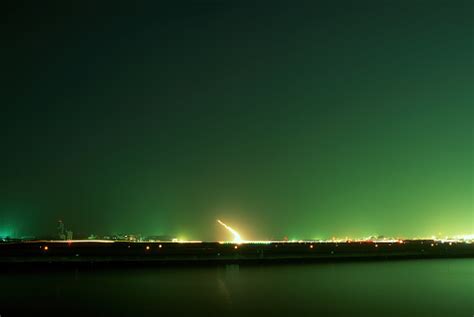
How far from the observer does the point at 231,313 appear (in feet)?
88.2

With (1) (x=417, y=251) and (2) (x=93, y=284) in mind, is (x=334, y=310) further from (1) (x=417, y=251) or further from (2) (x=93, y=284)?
(1) (x=417, y=251)

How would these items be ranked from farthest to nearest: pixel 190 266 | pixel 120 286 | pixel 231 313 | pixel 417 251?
pixel 417 251 < pixel 190 266 < pixel 120 286 < pixel 231 313

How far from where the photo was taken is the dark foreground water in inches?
1105

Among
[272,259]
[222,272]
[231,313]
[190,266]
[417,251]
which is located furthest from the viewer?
[417,251]

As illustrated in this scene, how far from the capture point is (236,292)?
34.1 m

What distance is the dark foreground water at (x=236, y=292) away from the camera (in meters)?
28.1

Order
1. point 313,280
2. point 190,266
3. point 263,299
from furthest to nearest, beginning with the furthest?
1. point 190,266
2. point 313,280
3. point 263,299

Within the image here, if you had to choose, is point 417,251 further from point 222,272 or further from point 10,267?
point 10,267

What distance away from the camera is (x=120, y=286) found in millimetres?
37375

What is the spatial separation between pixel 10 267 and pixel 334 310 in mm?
32826

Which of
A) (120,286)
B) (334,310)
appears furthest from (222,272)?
(334,310)

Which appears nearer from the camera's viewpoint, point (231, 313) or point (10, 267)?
point (231, 313)

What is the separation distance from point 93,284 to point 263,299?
13224mm

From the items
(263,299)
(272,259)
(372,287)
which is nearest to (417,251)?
(272,259)
